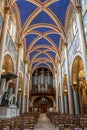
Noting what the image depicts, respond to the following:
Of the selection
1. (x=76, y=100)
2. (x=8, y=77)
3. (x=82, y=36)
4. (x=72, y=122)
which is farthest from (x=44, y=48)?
(x=72, y=122)

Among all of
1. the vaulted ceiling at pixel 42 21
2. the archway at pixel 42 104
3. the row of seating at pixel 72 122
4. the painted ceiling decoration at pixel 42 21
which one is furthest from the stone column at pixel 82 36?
the archway at pixel 42 104

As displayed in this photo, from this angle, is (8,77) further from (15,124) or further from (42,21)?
(42,21)

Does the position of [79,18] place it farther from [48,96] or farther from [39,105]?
[39,105]

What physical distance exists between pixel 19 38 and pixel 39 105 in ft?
74.9

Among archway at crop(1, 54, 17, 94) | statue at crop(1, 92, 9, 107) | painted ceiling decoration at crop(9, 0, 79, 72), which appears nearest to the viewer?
statue at crop(1, 92, 9, 107)

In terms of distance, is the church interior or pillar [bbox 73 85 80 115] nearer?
the church interior

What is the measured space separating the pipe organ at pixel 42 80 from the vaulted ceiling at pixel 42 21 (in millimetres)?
12021

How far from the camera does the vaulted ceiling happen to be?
19141mm

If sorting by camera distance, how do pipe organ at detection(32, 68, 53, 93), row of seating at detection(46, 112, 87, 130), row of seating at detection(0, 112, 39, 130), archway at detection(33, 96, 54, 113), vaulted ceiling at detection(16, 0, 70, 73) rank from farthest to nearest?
archway at detection(33, 96, 54, 113) → pipe organ at detection(32, 68, 53, 93) → vaulted ceiling at detection(16, 0, 70, 73) → row of seating at detection(46, 112, 87, 130) → row of seating at detection(0, 112, 39, 130)

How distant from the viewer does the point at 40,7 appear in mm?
19188

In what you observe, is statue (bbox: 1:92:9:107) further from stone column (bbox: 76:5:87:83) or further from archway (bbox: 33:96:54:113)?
archway (bbox: 33:96:54:113)

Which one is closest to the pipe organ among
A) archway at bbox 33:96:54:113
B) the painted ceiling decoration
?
archway at bbox 33:96:54:113

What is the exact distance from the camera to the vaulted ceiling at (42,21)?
19141mm

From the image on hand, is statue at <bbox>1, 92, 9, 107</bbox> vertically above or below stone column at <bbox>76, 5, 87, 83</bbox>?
below
